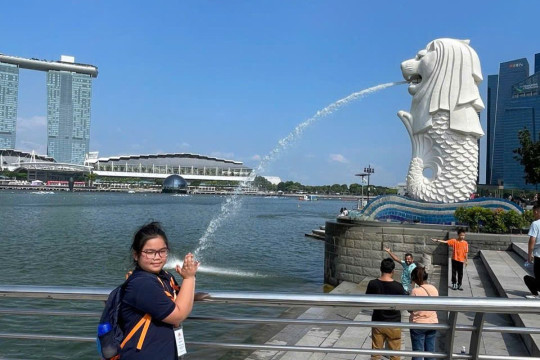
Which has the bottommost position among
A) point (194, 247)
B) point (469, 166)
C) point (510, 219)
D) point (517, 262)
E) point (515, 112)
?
point (194, 247)

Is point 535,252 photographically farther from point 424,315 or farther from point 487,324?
point 424,315

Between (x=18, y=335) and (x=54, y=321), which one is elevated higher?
(x=18, y=335)

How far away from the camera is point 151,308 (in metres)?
2.14

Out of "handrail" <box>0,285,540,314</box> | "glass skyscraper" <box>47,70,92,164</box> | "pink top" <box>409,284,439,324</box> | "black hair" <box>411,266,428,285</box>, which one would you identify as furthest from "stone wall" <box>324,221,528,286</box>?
"glass skyscraper" <box>47,70,92,164</box>

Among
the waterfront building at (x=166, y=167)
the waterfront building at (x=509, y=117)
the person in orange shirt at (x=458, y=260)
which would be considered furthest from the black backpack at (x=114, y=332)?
the waterfront building at (x=166, y=167)

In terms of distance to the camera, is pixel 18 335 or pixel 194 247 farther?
pixel 194 247

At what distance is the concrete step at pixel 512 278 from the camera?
15.9ft

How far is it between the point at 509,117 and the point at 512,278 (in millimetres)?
90361

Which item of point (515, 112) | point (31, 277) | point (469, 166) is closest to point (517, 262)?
point (469, 166)

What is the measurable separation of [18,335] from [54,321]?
649cm

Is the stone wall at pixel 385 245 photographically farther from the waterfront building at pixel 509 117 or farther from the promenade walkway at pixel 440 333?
the waterfront building at pixel 509 117

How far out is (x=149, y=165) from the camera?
143 m

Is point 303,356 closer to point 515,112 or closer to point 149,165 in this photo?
point 515,112

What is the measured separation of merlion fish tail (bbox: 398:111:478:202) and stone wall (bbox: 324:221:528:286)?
105 inches
